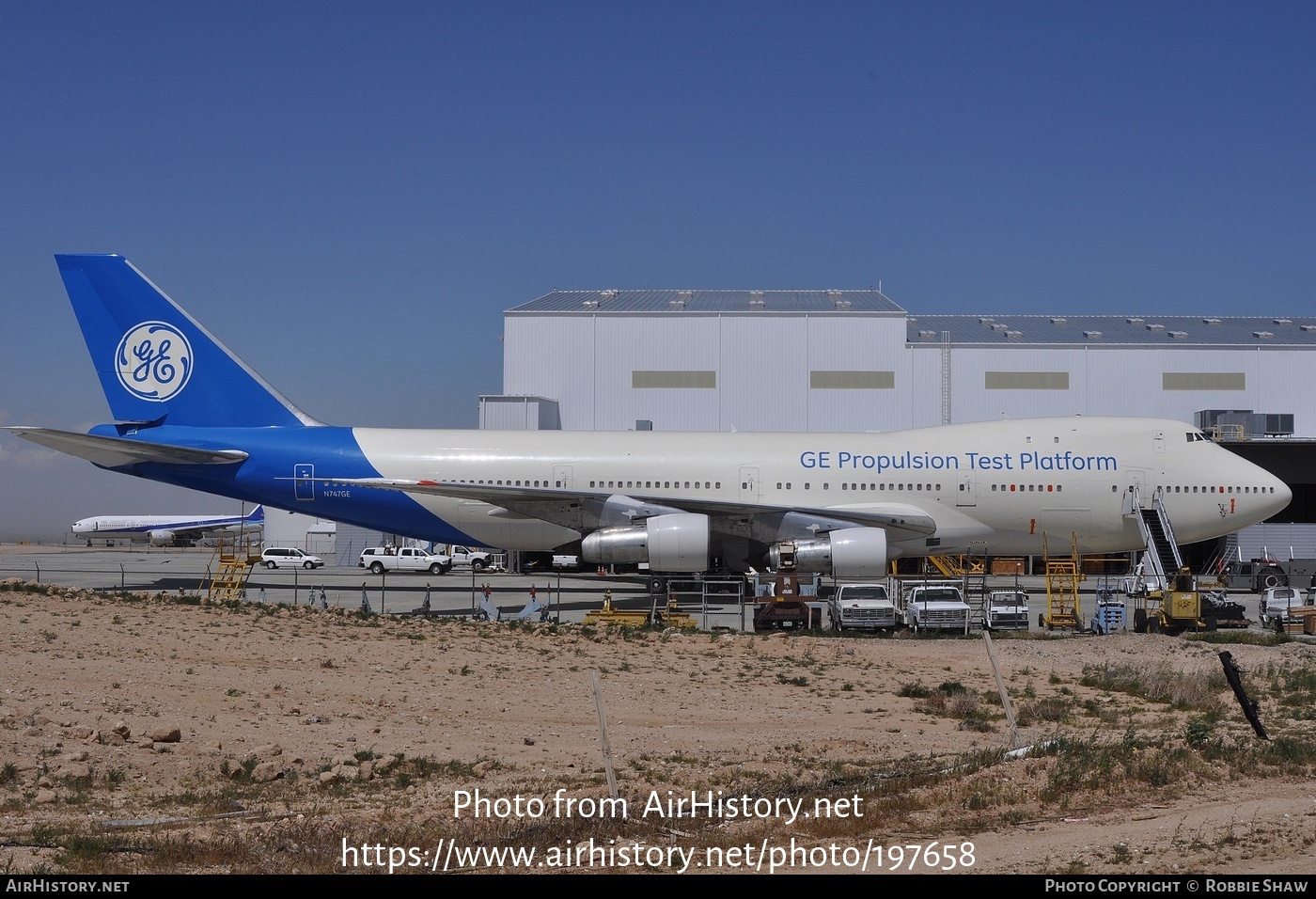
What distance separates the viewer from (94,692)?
13.9 meters

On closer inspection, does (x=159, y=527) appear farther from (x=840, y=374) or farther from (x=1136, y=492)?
(x=1136, y=492)

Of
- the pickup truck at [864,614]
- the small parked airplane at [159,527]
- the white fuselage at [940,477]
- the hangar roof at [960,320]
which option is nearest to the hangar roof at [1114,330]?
the hangar roof at [960,320]

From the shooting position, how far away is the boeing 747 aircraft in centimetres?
2861

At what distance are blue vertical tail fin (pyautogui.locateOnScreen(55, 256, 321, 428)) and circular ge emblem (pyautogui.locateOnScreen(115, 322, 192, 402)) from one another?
0.02m

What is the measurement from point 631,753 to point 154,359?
916 inches

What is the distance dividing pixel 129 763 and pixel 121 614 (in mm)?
11368

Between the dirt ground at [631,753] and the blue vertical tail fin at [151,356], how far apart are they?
1109 cm

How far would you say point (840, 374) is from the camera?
149ft

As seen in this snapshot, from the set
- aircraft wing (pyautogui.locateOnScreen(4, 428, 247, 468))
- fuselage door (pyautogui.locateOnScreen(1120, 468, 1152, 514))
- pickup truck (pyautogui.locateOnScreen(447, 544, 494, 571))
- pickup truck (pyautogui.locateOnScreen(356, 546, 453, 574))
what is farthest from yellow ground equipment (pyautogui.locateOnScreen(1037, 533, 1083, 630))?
pickup truck (pyautogui.locateOnScreen(356, 546, 453, 574))

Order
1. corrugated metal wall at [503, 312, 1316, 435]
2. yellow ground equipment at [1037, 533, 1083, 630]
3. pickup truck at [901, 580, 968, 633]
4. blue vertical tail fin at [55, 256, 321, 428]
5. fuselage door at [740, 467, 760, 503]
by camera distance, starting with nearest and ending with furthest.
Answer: pickup truck at [901, 580, 968, 633] → yellow ground equipment at [1037, 533, 1083, 630] → fuselage door at [740, 467, 760, 503] → blue vertical tail fin at [55, 256, 321, 428] → corrugated metal wall at [503, 312, 1316, 435]

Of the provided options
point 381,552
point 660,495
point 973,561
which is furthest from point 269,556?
point 973,561

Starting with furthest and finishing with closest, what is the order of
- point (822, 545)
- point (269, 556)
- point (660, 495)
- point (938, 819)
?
point (269, 556) → point (660, 495) → point (822, 545) → point (938, 819)

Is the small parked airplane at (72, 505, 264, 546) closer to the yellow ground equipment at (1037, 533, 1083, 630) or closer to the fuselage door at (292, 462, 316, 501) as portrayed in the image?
the fuselage door at (292, 462, 316, 501)

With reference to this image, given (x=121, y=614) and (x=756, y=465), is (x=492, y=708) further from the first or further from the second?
(x=756, y=465)
